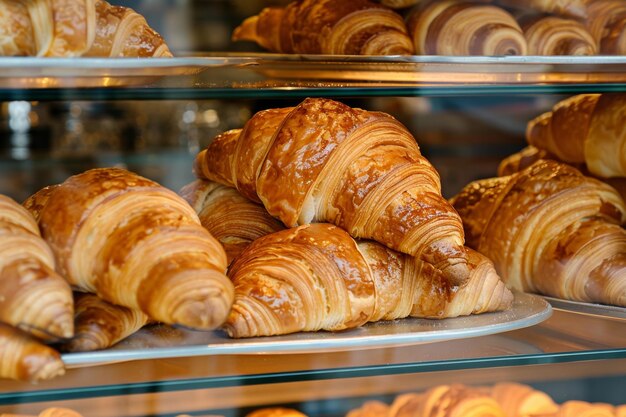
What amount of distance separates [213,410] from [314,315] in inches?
12.1

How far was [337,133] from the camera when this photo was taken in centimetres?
109

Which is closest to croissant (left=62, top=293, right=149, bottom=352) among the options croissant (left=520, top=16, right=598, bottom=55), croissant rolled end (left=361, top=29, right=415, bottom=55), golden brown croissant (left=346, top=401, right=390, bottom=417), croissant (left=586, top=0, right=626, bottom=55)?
golden brown croissant (left=346, top=401, right=390, bottom=417)

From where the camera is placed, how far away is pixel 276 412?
121cm

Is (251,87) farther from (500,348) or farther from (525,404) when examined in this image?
(525,404)

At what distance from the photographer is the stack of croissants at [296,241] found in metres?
0.89

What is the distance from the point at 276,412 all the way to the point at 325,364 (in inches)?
7.8

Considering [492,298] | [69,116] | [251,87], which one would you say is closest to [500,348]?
[492,298]

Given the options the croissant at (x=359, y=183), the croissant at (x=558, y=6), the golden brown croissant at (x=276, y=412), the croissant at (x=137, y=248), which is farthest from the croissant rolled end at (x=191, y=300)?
the croissant at (x=558, y=6)

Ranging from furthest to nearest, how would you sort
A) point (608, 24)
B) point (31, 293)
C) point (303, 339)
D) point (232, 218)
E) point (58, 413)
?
point (608, 24) < point (232, 218) < point (58, 413) < point (303, 339) < point (31, 293)

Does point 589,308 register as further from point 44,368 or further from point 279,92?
point 44,368

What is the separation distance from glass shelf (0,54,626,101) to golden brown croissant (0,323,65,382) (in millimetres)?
305

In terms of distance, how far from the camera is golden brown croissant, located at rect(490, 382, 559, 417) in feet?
4.20

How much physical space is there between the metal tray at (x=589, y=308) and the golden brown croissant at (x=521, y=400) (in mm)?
156

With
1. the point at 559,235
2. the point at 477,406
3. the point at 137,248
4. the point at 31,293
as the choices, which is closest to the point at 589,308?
the point at 559,235
